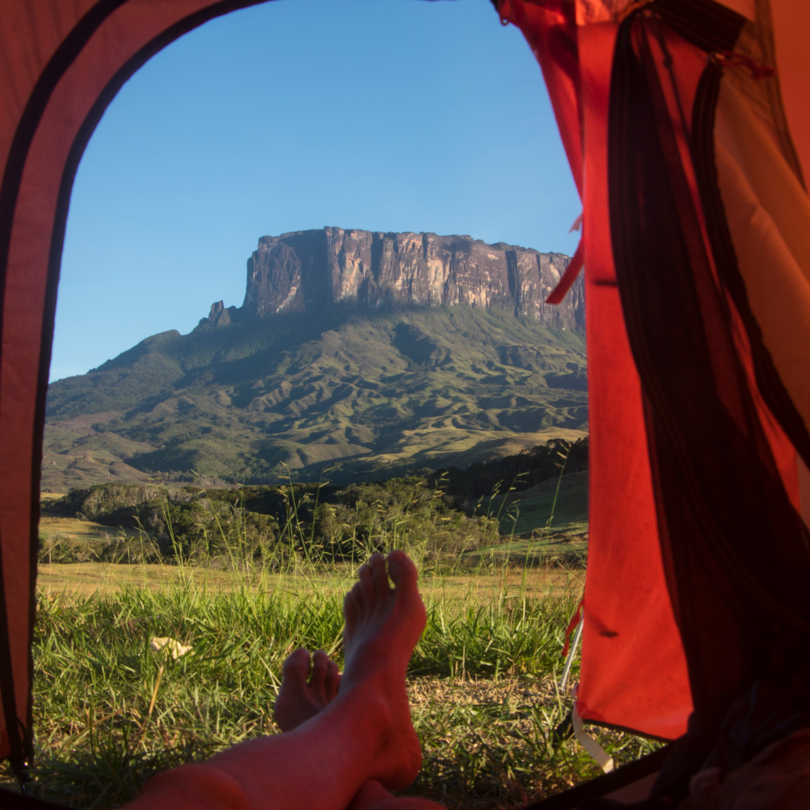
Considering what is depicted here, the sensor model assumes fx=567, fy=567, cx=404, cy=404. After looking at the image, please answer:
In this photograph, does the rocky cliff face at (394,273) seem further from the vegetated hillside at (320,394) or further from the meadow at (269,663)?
the meadow at (269,663)

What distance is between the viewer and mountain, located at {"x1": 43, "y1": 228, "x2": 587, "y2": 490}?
46875 mm

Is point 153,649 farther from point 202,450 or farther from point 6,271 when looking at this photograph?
point 202,450

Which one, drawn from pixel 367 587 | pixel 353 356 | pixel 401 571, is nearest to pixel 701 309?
Result: pixel 401 571

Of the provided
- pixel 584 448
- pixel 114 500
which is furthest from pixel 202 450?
pixel 584 448

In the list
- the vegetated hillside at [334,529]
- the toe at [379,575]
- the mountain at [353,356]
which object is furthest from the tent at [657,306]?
the mountain at [353,356]

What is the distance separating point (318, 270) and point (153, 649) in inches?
2745

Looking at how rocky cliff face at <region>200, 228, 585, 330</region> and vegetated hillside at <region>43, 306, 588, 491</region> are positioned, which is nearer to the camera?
vegetated hillside at <region>43, 306, 588, 491</region>

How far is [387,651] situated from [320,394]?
57.7m

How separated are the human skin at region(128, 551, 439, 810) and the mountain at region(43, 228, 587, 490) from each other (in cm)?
3865

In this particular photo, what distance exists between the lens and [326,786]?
2.90 feet

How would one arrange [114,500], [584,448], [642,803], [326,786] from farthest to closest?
A: [114,500] → [584,448] → [326,786] → [642,803]

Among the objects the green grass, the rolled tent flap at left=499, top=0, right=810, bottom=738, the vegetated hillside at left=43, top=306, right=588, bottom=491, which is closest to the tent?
the rolled tent flap at left=499, top=0, right=810, bottom=738

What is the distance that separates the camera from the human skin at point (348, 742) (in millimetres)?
716

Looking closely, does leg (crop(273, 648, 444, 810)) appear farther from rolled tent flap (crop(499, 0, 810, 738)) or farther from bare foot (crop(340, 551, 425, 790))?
rolled tent flap (crop(499, 0, 810, 738))
